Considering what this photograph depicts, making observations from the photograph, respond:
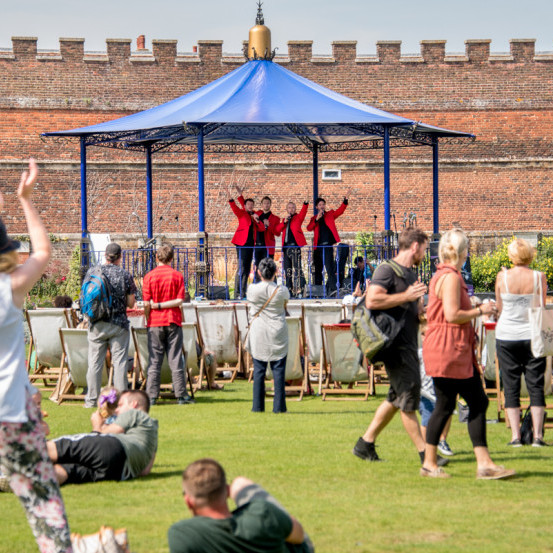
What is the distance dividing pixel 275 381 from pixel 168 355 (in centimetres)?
149

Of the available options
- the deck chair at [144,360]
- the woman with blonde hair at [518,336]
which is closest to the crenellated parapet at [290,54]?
the deck chair at [144,360]

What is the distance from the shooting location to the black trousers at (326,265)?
1847 cm

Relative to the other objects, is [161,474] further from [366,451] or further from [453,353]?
[453,353]

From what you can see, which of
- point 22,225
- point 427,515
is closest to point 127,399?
point 427,515

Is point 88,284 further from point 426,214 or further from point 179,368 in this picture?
point 426,214

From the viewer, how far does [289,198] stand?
3322 cm

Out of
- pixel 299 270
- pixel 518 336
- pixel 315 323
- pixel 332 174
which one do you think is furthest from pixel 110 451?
pixel 332 174

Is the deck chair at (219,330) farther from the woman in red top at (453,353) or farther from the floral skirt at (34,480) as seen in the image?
the floral skirt at (34,480)

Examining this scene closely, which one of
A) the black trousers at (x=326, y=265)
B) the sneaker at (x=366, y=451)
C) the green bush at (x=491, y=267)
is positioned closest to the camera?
the sneaker at (x=366, y=451)

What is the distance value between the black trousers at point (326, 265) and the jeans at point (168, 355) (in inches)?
267

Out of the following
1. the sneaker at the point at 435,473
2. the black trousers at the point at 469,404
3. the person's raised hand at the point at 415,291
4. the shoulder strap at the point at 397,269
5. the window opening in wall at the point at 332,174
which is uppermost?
the window opening in wall at the point at 332,174

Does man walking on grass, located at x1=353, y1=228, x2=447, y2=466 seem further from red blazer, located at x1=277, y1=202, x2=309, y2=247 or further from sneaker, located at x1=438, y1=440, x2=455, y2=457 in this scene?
red blazer, located at x1=277, y1=202, x2=309, y2=247

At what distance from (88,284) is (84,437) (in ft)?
13.0

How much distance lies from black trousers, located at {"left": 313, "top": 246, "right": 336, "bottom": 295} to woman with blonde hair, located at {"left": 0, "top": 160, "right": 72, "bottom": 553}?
13.4 metres
